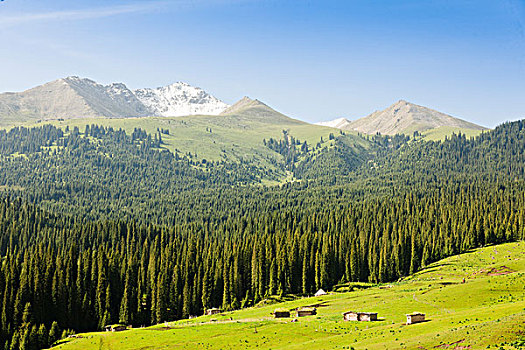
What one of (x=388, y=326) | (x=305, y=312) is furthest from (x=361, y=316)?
(x=305, y=312)

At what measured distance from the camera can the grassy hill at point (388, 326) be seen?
59.7 m

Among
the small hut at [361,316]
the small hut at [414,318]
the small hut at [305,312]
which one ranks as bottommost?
the small hut at [305,312]

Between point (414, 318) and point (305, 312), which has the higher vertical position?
point (414, 318)

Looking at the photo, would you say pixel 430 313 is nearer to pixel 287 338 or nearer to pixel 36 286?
pixel 287 338

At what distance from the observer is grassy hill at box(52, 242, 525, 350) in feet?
196

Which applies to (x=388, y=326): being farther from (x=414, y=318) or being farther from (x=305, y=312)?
(x=305, y=312)

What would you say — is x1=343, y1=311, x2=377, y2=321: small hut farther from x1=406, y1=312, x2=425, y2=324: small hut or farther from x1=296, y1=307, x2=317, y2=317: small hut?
x1=296, y1=307, x2=317, y2=317: small hut

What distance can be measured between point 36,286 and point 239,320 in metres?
64.5

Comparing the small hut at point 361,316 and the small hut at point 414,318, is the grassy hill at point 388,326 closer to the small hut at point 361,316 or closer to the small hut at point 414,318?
the small hut at point 414,318

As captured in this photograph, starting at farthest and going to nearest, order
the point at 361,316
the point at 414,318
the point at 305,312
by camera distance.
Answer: the point at 305,312, the point at 361,316, the point at 414,318

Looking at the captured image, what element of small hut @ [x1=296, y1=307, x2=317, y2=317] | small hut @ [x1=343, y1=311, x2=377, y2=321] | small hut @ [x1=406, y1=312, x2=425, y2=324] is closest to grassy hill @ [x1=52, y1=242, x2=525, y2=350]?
small hut @ [x1=406, y1=312, x2=425, y2=324]

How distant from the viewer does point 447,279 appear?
133m

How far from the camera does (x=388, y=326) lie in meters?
79.6

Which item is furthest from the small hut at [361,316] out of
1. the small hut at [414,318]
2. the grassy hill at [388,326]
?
the small hut at [414,318]
